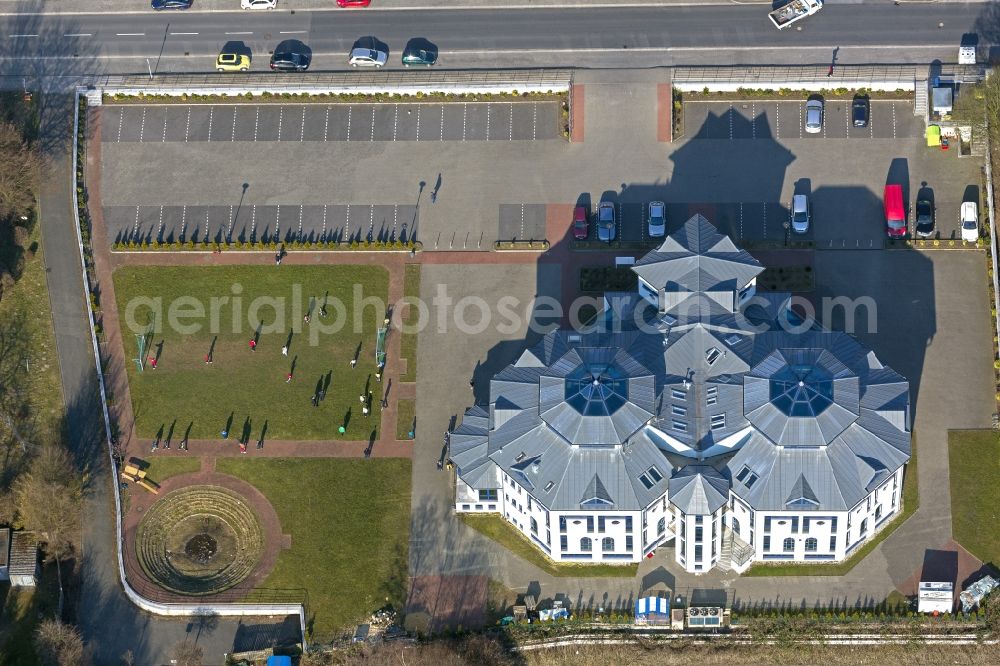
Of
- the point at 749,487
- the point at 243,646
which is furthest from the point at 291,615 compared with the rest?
the point at 749,487

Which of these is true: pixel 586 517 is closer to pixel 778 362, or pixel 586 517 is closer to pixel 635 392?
pixel 635 392

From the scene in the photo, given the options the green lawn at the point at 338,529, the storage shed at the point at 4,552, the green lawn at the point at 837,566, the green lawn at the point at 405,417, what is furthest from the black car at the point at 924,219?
the storage shed at the point at 4,552

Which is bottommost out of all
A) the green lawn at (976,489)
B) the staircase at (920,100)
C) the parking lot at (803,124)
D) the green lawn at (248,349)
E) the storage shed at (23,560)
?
the storage shed at (23,560)

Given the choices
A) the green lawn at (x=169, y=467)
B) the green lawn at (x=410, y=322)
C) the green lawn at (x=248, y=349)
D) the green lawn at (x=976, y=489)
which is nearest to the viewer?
the green lawn at (x=976, y=489)

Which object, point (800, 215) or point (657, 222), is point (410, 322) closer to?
point (657, 222)

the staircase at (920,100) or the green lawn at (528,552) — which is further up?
the staircase at (920,100)

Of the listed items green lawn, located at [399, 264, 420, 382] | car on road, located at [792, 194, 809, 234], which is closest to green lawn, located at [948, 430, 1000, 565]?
car on road, located at [792, 194, 809, 234]

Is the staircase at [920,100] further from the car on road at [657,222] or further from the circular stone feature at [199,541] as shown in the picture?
the circular stone feature at [199,541]
